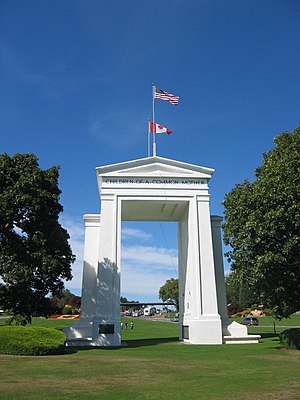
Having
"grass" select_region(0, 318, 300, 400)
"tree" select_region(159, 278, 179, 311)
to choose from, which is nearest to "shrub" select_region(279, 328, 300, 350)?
"grass" select_region(0, 318, 300, 400)

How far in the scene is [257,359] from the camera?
609 inches

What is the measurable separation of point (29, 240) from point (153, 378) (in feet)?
40.1

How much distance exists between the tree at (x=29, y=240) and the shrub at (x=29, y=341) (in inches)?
122

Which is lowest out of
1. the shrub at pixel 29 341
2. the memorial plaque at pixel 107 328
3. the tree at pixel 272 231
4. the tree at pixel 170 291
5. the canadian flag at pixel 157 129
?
the shrub at pixel 29 341

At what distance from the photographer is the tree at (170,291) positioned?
316ft

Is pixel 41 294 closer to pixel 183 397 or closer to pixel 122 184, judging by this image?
pixel 122 184

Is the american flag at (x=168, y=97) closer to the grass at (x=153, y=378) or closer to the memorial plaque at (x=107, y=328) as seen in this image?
the memorial plaque at (x=107, y=328)

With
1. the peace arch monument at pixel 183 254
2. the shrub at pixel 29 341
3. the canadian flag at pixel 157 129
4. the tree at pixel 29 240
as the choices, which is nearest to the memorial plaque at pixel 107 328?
the peace arch monument at pixel 183 254

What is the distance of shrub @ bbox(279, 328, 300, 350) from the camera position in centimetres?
1877

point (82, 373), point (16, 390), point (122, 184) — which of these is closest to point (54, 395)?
point (16, 390)

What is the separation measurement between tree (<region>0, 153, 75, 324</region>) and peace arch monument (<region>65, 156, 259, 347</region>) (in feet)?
11.9

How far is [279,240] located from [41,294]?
12.6 meters

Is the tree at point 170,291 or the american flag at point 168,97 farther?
the tree at point 170,291

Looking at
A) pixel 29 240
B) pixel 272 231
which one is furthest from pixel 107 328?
pixel 272 231
